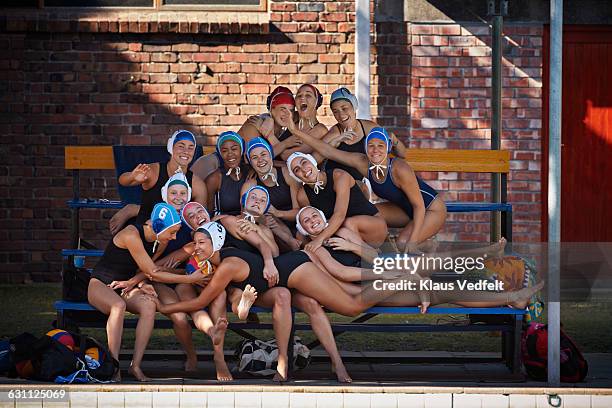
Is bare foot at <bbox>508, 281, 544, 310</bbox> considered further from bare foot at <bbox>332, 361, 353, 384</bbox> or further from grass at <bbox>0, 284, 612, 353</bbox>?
grass at <bbox>0, 284, 612, 353</bbox>

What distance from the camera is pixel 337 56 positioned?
11.5 m

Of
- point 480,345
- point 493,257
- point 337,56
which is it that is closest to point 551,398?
point 493,257

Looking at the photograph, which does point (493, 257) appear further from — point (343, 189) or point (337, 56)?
point (337, 56)

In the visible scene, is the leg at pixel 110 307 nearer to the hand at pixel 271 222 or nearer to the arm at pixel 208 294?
the arm at pixel 208 294

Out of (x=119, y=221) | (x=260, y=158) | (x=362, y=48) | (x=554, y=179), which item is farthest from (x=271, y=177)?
(x=362, y=48)

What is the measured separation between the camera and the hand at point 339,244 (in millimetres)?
7062

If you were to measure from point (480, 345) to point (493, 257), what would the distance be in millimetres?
1347

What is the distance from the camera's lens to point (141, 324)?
6.82 m

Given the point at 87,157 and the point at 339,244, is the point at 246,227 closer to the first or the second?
the point at 339,244

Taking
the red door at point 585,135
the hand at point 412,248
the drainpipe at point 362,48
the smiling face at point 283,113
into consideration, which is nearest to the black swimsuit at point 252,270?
the hand at point 412,248

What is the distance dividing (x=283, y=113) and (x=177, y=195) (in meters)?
1.05

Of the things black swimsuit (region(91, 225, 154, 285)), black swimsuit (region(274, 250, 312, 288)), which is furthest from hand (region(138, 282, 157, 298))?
black swimsuit (region(274, 250, 312, 288))

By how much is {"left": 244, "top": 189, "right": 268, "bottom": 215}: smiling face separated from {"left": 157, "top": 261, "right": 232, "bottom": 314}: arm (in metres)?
0.39

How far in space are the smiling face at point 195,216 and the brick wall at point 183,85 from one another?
448cm
